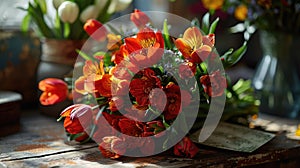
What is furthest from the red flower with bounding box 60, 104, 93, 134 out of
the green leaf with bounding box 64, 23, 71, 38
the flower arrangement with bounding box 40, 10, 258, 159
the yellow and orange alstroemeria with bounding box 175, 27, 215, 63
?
the green leaf with bounding box 64, 23, 71, 38

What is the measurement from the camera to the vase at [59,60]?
1177mm

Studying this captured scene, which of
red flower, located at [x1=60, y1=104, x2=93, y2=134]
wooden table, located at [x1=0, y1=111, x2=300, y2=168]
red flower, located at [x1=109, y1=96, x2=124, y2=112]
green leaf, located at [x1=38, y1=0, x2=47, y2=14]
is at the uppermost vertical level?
green leaf, located at [x1=38, y1=0, x2=47, y2=14]

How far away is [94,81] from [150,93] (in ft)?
0.38

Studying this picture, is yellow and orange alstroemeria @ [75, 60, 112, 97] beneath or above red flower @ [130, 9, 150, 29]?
beneath

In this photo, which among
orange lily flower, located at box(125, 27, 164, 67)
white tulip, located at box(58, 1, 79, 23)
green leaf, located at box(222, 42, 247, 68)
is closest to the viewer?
orange lily flower, located at box(125, 27, 164, 67)

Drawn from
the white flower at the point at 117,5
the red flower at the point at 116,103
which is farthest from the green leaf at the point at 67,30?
the red flower at the point at 116,103

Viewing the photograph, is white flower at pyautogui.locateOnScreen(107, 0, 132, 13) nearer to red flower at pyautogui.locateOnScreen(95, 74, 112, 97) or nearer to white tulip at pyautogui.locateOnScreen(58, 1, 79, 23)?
white tulip at pyautogui.locateOnScreen(58, 1, 79, 23)

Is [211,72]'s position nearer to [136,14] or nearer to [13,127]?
[136,14]

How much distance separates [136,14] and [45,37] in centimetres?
30

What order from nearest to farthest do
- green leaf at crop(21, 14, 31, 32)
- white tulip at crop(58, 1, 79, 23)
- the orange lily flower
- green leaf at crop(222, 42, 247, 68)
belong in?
the orange lily flower
green leaf at crop(222, 42, 247, 68)
white tulip at crop(58, 1, 79, 23)
green leaf at crop(21, 14, 31, 32)

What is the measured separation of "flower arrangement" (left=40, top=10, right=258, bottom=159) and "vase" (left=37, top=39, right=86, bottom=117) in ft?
0.80

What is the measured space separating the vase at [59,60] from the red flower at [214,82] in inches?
15.7

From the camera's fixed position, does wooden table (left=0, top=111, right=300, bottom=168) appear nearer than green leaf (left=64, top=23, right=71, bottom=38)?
Yes

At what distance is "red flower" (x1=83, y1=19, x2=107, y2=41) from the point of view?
103 cm
